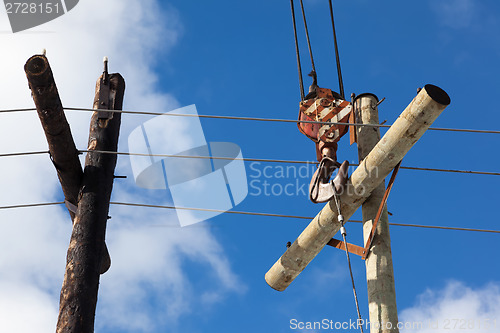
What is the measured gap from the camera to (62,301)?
4.34m

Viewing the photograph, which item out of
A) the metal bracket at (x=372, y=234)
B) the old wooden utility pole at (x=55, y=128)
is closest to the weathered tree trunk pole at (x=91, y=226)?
the old wooden utility pole at (x=55, y=128)

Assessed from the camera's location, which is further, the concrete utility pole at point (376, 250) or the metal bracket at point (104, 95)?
the metal bracket at point (104, 95)

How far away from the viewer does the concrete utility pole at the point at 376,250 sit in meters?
4.89

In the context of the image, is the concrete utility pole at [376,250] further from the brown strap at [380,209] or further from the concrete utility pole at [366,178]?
the concrete utility pole at [366,178]

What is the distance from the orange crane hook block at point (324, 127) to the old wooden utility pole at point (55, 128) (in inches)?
74.8

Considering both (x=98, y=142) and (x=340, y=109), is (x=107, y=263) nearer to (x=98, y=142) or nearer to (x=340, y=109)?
(x=98, y=142)

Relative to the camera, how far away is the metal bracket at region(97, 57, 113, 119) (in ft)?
17.3

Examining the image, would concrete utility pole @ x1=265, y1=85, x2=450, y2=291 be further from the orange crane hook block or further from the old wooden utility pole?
the old wooden utility pole

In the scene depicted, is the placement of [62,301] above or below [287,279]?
below

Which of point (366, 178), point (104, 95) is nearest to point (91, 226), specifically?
point (104, 95)

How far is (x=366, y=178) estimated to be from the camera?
5.23m

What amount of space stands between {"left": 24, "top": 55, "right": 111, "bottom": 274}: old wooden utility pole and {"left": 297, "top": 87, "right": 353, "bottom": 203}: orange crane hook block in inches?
74.8

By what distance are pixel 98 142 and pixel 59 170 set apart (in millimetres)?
411

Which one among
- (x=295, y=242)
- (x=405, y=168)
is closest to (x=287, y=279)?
(x=295, y=242)
